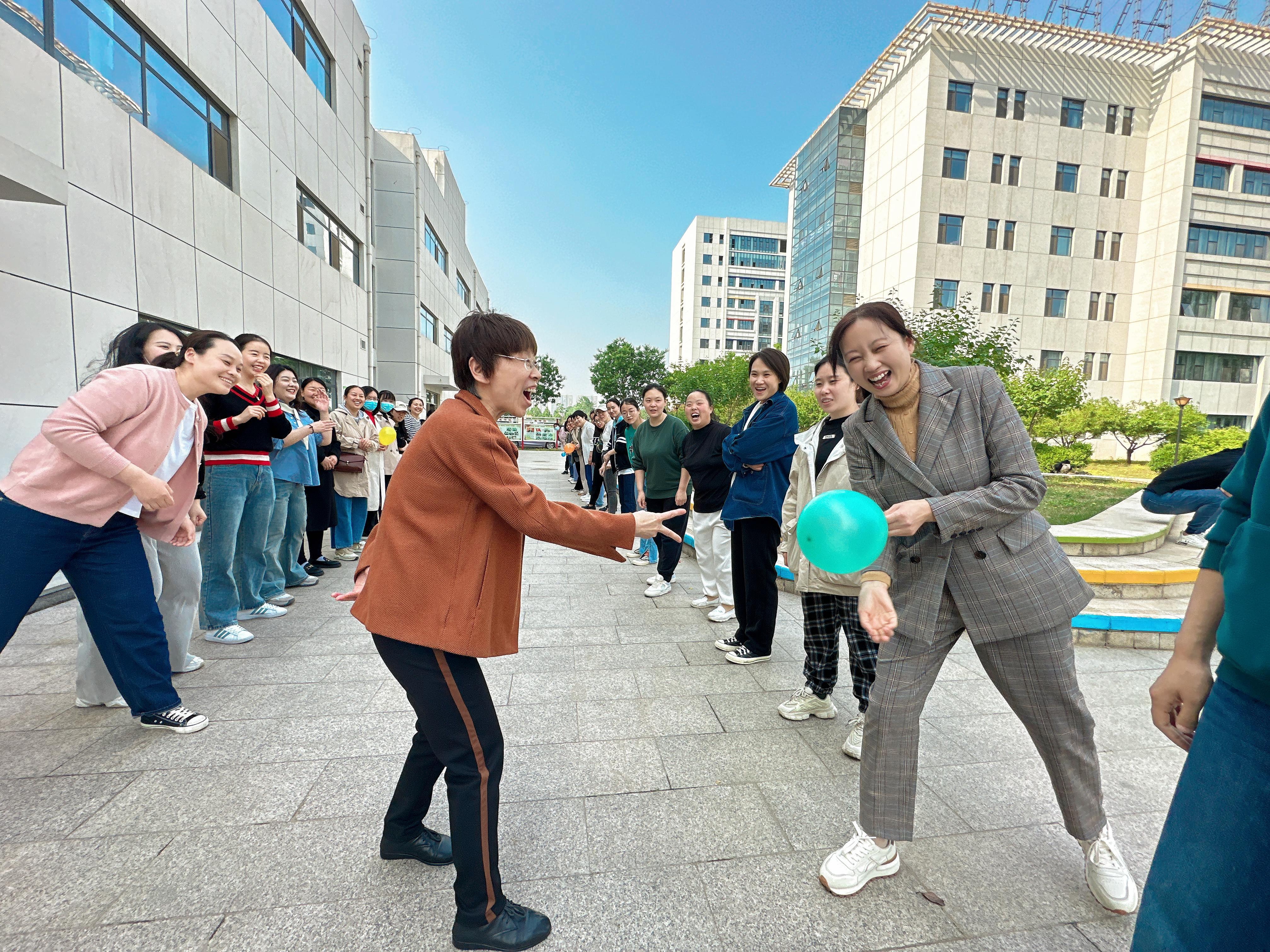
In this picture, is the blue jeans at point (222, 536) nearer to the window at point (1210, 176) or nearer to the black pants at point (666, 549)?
the black pants at point (666, 549)

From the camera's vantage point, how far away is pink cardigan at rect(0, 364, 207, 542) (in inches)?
100

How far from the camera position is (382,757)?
2.87m

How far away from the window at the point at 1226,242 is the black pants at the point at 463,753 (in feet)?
148

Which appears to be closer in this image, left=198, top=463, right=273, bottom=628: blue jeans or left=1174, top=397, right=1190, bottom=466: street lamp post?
left=198, top=463, right=273, bottom=628: blue jeans

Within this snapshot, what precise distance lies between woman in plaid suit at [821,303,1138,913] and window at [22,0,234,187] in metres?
8.63

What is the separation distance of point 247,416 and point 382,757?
2852mm

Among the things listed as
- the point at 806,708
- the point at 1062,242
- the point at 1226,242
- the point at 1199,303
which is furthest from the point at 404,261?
the point at 1226,242

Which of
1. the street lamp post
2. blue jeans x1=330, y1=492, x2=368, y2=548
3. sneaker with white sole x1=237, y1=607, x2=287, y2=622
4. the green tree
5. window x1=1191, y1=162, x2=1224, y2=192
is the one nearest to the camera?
sneaker with white sole x1=237, y1=607, x2=287, y2=622

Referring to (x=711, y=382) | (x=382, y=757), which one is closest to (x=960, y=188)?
(x=711, y=382)

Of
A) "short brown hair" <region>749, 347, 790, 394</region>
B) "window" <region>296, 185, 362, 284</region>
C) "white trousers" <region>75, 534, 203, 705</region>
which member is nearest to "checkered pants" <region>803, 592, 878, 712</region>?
"short brown hair" <region>749, 347, 790, 394</region>

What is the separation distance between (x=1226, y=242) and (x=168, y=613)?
160ft

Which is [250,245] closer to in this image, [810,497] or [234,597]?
[234,597]

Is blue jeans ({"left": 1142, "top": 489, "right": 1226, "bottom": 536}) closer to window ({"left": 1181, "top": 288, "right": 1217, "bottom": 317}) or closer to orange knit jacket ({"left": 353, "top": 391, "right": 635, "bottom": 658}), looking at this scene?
orange knit jacket ({"left": 353, "top": 391, "right": 635, "bottom": 658})

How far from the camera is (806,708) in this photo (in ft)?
10.9
